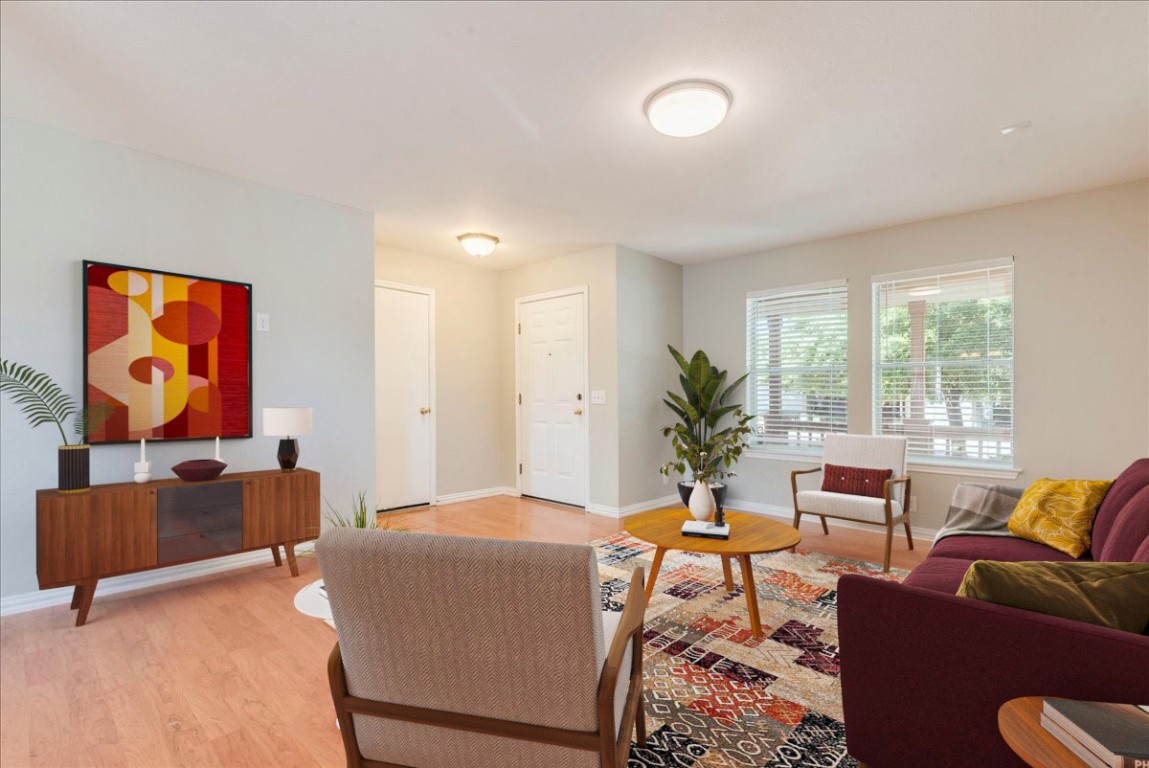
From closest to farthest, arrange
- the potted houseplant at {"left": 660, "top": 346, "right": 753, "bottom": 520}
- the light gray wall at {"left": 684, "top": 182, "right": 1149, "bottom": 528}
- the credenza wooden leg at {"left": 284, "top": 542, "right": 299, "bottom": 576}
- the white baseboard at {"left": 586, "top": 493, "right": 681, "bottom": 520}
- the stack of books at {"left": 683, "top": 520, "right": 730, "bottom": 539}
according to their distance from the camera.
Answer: the stack of books at {"left": 683, "top": 520, "right": 730, "bottom": 539} < the credenza wooden leg at {"left": 284, "top": 542, "right": 299, "bottom": 576} < the light gray wall at {"left": 684, "top": 182, "right": 1149, "bottom": 528} < the white baseboard at {"left": 586, "top": 493, "right": 681, "bottom": 520} < the potted houseplant at {"left": 660, "top": 346, "right": 753, "bottom": 520}

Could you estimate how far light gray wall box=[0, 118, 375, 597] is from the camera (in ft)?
9.16

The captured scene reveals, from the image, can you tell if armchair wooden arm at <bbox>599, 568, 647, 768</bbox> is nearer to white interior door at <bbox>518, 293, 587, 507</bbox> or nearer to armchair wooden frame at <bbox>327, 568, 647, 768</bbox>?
armchair wooden frame at <bbox>327, 568, 647, 768</bbox>

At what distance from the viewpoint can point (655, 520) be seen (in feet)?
9.93

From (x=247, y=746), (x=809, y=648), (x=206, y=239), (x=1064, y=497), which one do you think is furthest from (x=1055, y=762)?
(x=206, y=239)

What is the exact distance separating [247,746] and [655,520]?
2.03m

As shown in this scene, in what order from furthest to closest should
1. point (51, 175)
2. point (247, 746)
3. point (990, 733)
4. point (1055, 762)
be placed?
point (51, 175) < point (247, 746) < point (990, 733) < point (1055, 762)

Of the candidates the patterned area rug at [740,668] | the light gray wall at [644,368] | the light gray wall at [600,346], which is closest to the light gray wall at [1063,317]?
the patterned area rug at [740,668]

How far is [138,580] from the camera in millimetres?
3143

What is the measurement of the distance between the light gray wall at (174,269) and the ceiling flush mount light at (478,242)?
2.59 feet

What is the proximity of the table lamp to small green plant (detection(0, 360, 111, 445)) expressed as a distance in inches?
31.2

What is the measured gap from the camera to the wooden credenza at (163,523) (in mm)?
2598

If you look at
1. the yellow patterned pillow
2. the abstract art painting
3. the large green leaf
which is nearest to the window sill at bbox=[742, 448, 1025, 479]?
the large green leaf

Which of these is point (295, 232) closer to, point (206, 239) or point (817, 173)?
point (206, 239)

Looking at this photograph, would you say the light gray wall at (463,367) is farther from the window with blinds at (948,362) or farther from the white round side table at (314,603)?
the window with blinds at (948,362)
